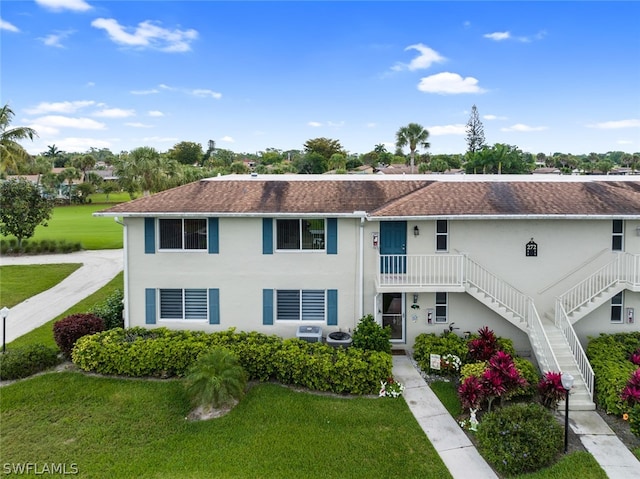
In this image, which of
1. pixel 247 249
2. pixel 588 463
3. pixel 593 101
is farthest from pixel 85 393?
pixel 593 101

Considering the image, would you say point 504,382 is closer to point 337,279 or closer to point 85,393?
point 337,279

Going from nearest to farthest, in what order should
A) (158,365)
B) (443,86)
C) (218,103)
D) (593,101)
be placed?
(158,365), (593,101), (443,86), (218,103)

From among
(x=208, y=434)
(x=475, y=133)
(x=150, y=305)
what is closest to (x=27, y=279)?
(x=150, y=305)

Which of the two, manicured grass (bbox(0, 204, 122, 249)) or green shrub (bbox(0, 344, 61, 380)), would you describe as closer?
green shrub (bbox(0, 344, 61, 380))

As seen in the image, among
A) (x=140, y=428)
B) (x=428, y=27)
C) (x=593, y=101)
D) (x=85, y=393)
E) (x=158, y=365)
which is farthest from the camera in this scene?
(x=593, y=101)

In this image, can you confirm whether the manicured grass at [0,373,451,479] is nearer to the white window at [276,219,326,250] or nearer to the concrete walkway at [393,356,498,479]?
the concrete walkway at [393,356,498,479]

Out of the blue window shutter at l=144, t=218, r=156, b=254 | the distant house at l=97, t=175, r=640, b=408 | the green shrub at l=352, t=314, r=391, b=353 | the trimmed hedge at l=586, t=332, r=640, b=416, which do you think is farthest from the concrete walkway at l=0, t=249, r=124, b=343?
the trimmed hedge at l=586, t=332, r=640, b=416
